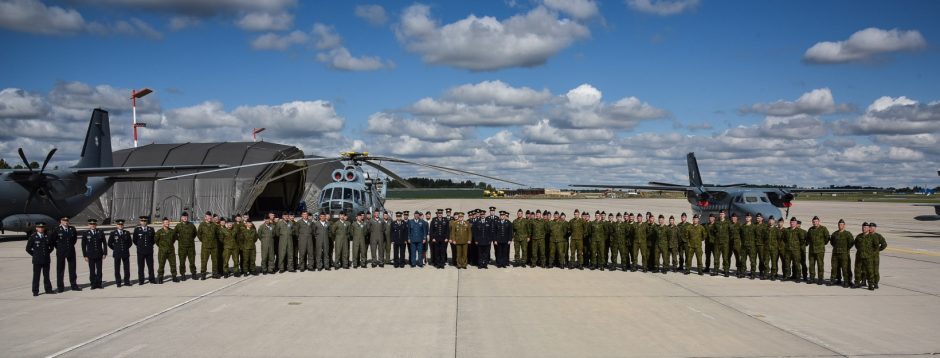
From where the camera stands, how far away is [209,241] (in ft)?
37.0

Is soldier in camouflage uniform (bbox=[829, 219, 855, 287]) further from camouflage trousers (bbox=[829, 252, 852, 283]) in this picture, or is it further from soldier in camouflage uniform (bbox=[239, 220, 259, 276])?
soldier in camouflage uniform (bbox=[239, 220, 259, 276])

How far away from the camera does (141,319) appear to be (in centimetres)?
777

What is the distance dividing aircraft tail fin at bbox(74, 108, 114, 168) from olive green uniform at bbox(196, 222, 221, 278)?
15047 mm

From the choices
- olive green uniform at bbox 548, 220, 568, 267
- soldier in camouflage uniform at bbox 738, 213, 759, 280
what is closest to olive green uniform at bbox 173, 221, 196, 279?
olive green uniform at bbox 548, 220, 568, 267

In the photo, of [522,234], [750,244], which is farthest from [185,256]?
[750,244]

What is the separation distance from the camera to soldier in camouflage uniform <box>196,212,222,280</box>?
11.2 meters

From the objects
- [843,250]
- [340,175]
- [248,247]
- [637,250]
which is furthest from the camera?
[340,175]

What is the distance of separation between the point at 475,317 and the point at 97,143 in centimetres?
2154

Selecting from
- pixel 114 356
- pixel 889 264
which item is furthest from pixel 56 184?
pixel 889 264

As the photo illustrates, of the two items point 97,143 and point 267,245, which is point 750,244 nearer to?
point 267,245

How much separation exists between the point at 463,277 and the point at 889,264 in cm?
960

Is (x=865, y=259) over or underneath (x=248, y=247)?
underneath

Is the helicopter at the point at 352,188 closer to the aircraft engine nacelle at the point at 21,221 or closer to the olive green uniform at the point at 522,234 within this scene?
the olive green uniform at the point at 522,234

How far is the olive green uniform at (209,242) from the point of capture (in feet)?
36.8
